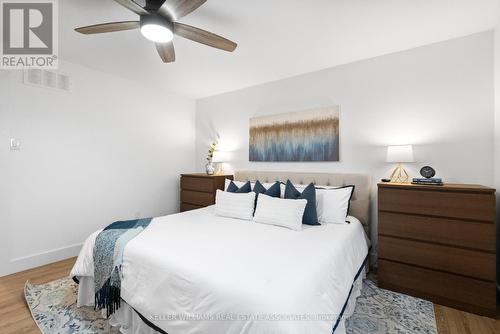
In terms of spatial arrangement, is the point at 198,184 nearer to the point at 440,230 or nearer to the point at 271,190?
the point at 271,190

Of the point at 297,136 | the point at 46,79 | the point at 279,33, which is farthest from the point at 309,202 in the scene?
the point at 46,79

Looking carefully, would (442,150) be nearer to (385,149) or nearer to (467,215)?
(385,149)

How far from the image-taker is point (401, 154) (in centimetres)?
224

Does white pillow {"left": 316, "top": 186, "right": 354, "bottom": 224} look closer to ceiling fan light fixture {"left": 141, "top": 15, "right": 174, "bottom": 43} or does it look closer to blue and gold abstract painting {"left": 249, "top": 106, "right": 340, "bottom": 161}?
blue and gold abstract painting {"left": 249, "top": 106, "right": 340, "bottom": 161}

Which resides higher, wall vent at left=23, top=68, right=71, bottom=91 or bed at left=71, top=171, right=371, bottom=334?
wall vent at left=23, top=68, right=71, bottom=91

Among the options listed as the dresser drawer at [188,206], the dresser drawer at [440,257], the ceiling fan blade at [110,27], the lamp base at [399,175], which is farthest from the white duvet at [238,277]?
the dresser drawer at [188,206]

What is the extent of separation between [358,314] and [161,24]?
8.72 feet

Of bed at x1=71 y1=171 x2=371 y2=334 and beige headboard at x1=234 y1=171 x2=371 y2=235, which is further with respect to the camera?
beige headboard at x1=234 y1=171 x2=371 y2=235

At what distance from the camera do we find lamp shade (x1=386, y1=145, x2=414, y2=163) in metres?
2.21

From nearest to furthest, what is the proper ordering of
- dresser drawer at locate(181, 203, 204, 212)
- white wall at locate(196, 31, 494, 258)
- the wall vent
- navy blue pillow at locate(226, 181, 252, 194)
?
white wall at locate(196, 31, 494, 258)
the wall vent
navy blue pillow at locate(226, 181, 252, 194)
dresser drawer at locate(181, 203, 204, 212)

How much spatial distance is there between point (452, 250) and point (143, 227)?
8.71 ft

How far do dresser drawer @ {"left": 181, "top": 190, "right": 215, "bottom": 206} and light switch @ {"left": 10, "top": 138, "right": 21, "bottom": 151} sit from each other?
→ 82.1 inches

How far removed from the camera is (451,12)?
188cm

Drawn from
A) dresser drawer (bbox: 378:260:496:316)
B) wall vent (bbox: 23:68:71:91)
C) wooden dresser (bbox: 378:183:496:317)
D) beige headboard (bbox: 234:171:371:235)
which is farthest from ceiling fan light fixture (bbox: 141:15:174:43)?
dresser drawer (bbox: 378:260:496:316)
